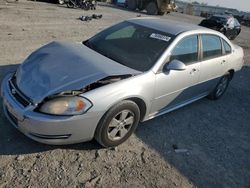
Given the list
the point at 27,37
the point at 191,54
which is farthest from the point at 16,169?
the point at 27,37

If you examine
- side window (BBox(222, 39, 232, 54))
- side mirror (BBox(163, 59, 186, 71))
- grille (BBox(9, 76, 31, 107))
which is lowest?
grille (BBox(9, 76, 31, 107))

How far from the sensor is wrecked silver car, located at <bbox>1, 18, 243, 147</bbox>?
304 centimetres

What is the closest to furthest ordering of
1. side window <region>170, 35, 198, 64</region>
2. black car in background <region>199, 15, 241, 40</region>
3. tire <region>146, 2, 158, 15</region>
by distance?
side window <region>170, 35, 198, 64</region>
black car in background <region>199, 15, 241, 40</region>
tire <region>146, 2, 158, 15</region>

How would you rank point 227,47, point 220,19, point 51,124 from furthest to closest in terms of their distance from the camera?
point 220,19 → point 227,47 → point 51,124

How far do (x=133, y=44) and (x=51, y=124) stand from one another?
1949mm

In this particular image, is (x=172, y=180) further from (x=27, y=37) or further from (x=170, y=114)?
(x=27, y=37)

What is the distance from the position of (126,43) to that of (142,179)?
2.12 m

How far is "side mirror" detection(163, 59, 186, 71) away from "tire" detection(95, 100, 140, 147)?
0.76m

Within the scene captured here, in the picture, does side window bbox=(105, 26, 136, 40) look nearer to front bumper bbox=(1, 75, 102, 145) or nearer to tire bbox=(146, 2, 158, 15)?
front bumper bbox=(1, 75, 102, 145)

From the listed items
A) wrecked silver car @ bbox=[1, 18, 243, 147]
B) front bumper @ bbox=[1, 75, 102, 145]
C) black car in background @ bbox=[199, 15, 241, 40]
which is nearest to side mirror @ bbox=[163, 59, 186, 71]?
wrecked silver car @ bbox=[1, 18, 243, 147]

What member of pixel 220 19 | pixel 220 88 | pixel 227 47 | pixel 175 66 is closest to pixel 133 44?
pixel 175 66

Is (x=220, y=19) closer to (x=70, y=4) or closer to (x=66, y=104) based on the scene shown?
(x=70, y=4)

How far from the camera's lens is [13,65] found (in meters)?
5.91

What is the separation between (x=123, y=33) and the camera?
4.57 m
